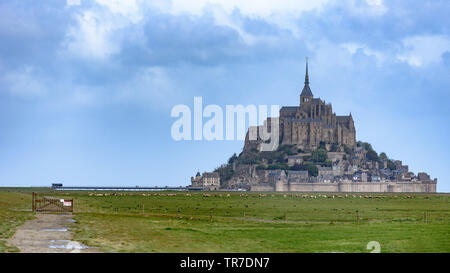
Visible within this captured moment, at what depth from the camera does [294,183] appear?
641ft

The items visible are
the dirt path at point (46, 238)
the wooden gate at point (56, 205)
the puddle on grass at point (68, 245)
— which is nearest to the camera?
the dirt path at point (46, 238)

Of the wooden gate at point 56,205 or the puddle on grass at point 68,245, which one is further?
the wooden gate at point 56,205

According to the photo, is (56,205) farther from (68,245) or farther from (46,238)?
(68,245)

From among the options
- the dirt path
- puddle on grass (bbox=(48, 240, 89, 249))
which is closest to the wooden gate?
the dirt path

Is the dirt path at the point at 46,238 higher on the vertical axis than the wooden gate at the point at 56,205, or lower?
lower

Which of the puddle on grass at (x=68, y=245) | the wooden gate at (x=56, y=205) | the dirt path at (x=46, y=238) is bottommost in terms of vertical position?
the puddle on grass at (x=68, y=245)

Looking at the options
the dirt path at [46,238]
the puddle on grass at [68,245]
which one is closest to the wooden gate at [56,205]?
the dirt path at [46,238]

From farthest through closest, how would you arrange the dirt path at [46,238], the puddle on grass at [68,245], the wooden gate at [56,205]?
the wooden gate at [56,205]
the puddle on grass at [68,245]
the dirt path at [46,238]

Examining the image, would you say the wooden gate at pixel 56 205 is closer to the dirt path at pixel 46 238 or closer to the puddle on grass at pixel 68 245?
the dirt path at pixel 46 238

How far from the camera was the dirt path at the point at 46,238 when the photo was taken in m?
22.0

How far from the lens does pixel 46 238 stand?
83.1ft

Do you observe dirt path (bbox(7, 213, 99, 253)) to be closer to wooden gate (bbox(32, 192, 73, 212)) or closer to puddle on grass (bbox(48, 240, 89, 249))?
puddle on grass (bbox(48, 240, 89, 249))
